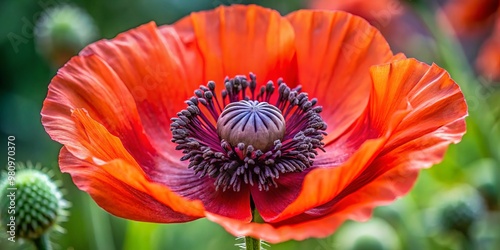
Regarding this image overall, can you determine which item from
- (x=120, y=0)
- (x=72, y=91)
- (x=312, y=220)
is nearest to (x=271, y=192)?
(x=312, y=220)

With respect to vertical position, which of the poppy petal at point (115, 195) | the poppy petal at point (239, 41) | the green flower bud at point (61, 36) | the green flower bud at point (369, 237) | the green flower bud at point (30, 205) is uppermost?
the green flower bud at point (61, 36)

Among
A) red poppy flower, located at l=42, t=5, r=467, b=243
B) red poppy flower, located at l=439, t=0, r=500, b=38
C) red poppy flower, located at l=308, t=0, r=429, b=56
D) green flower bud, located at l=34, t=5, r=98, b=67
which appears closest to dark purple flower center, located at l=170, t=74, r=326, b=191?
red poppy flower, located at l=42, t=5, r=467, b=243

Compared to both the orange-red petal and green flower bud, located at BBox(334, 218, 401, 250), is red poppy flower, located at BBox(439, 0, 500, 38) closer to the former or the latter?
green flower bud, located at BBox(334, 218, 401, 250)

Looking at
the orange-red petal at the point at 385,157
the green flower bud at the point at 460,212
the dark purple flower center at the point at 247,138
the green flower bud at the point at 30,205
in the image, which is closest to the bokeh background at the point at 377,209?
the green flower bud at the point at 460,212

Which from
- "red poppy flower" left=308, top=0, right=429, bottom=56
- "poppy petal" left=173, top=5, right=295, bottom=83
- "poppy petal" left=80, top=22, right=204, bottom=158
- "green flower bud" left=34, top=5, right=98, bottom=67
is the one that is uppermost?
"red poppy flower" left=308, top=0, right=429, bottom=56

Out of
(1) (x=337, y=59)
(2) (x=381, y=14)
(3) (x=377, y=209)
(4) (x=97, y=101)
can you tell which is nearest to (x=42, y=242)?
(4) (x=97, y=101)

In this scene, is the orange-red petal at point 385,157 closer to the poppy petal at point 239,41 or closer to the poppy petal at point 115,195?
the poppy petal at point 115,195

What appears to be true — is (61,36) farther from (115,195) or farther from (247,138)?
(115,195)
